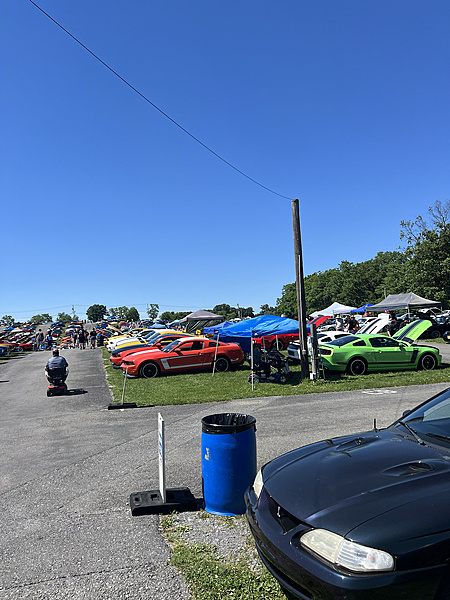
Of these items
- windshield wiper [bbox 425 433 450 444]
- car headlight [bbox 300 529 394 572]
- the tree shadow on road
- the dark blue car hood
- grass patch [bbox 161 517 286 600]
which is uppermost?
windshield wiper [bbox 425 433 450 444]

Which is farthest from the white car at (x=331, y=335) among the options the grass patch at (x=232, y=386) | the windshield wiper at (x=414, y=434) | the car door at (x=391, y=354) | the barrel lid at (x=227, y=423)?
the windshield wiper at (x=414, y=434)

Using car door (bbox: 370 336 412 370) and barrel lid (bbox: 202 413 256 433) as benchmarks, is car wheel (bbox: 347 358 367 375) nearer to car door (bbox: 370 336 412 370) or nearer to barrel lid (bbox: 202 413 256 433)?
car door (bbox: 370 336 412 370)

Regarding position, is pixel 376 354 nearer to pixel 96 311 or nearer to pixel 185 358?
pixel 185 358

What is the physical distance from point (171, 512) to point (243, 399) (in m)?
7.50

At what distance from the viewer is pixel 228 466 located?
460cm

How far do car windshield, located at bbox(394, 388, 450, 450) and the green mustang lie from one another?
A: 11982mm

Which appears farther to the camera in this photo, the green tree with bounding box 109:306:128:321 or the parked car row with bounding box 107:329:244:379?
the green tree with bounding box 109:306:128:321

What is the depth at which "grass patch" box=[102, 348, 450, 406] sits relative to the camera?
12.7m

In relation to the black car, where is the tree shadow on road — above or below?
below

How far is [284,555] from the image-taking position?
2766mm

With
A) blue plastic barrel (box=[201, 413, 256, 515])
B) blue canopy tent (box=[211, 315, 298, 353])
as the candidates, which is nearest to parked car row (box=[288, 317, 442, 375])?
blue canopy tent (box=[211, 315, 298, 353])

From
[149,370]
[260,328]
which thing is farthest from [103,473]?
[149,370]

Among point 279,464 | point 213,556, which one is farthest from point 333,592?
point 213,556

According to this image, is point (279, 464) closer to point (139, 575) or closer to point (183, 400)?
point (139, 575)
